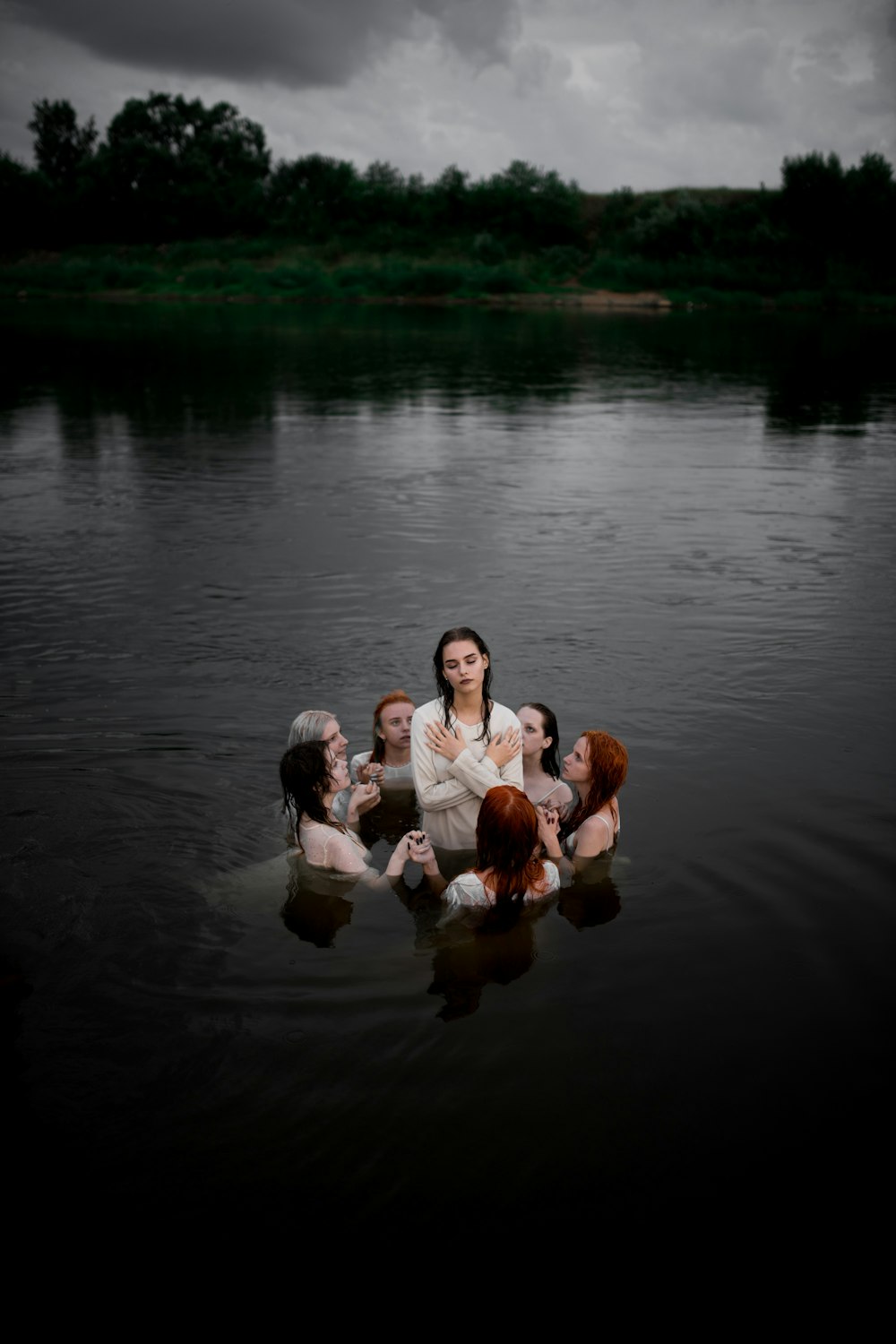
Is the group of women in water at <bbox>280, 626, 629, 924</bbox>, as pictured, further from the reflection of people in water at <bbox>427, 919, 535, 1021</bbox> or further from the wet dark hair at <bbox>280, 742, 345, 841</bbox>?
the reflection of people in water at <bbox>427, 919, 535, 1021</bbox>

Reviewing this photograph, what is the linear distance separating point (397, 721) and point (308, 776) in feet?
4.36

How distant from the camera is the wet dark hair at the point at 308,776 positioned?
20.0 feet

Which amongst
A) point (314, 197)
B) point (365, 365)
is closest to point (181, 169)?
point (314, 197)

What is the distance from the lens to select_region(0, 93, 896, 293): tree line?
81.2m

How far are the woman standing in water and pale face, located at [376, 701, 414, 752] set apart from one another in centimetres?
80

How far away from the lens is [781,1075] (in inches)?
190

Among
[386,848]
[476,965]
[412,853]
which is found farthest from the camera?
[386,848]

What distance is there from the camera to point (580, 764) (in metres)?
6.41

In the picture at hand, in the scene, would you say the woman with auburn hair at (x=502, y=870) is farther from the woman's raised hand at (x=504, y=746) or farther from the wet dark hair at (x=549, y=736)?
the wet dark hair at (x=549, y=736)

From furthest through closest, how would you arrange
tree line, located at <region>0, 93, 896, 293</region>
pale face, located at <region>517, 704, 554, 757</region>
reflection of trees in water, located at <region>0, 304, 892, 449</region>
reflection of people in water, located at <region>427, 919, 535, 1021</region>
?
tree line, located at <region>0, 93, 896, 293</region> < reflection of trees in water, located at <region>0, 304, 892, 449</region> < pale face, located at <region>517, 704, 554, 757</region> < reflection of people in water, located at <region>427, 919, 535, 1021</region>

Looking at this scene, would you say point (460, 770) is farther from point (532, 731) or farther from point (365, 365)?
point (365, 365)

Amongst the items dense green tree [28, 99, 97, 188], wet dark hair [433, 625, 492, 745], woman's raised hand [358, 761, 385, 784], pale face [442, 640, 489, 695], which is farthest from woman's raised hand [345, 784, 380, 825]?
dense green tree [28, 99, 97, 188]

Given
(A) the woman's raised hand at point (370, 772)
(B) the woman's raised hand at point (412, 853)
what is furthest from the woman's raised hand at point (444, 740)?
(A) the woman's raised hand at point (370, 772)

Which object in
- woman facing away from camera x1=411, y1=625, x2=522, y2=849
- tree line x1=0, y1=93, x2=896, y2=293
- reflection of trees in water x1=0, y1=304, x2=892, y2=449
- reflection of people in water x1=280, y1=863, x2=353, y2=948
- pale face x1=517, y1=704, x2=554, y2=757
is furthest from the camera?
tree line x1=0, y1=93, x2=896, y2=293
